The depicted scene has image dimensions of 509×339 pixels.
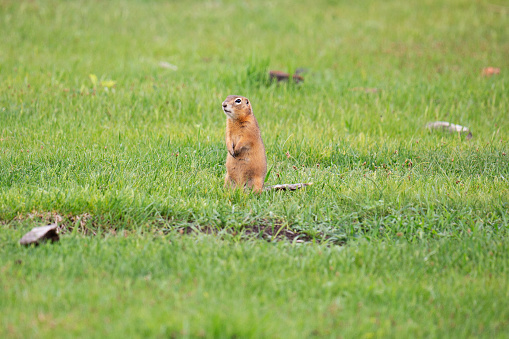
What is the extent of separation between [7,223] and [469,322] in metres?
3.50

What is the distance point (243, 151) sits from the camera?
5016mm

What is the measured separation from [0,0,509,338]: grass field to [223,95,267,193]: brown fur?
183mm

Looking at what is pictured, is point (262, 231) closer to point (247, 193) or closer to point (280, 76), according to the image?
point (247, 193)

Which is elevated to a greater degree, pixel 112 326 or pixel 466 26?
pixel 466 26

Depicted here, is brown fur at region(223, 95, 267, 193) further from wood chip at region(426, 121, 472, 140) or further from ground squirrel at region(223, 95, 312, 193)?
wood chip at region(426, 121, 472, 140)

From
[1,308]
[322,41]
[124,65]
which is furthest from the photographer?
[322,41]

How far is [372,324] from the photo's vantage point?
3059 millimetres

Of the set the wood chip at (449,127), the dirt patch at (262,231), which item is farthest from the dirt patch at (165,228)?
the wood chip at (449,127)

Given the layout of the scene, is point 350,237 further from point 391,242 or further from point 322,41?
point 322,41

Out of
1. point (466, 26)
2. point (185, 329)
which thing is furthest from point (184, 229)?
point (466, 26)

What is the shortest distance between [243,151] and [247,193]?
0.41 metres

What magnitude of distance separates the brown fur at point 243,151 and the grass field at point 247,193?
183 mm

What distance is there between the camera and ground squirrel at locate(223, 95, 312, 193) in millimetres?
4988

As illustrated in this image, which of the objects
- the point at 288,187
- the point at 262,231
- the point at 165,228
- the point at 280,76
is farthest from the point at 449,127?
the point at 165,228
